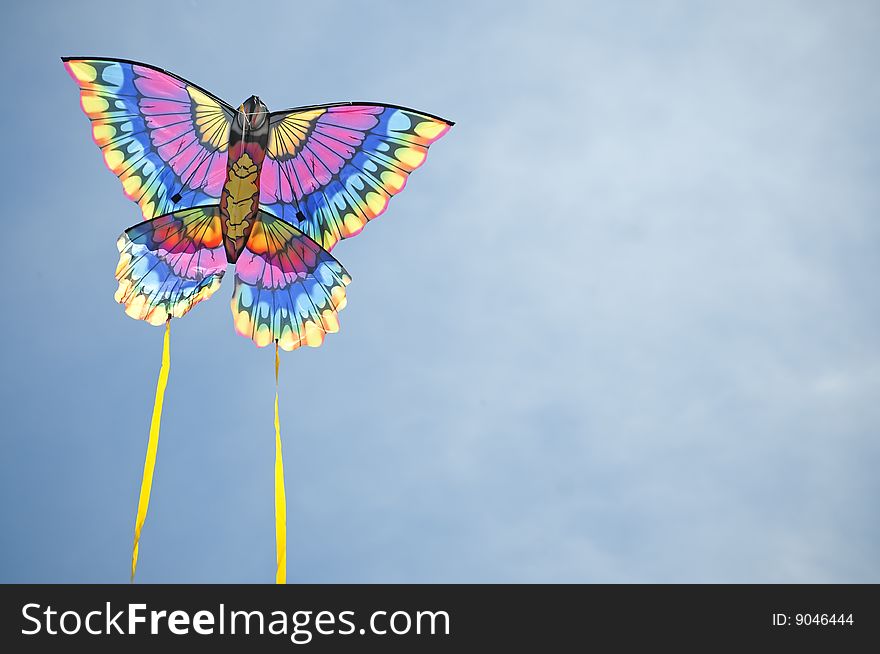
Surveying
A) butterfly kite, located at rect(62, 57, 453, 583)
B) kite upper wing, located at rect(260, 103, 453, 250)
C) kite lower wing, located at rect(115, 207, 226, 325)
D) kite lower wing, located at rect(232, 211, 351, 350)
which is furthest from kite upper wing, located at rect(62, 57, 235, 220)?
kite lower wing, located at rect(232, 211, 351, 350)

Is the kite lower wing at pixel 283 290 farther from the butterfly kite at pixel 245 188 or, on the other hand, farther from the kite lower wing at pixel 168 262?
the kite lower wing at pixel 168 262

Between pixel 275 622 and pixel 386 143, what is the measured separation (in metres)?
3.52

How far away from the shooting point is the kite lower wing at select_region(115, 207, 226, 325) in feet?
22.0

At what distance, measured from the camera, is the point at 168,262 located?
269 inches

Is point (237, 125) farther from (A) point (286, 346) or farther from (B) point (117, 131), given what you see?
(A) point (286, 346)

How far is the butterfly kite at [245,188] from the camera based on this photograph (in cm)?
654

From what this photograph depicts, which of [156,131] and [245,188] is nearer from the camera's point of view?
[245,188]

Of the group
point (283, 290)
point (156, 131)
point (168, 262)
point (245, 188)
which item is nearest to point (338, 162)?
point (245, 188)

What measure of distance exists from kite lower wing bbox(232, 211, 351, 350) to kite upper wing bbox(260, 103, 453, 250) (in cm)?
19

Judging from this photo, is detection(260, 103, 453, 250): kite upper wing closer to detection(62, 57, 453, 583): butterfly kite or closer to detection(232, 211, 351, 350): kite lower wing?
detection(62, 57, 453, 583): butterfly kite

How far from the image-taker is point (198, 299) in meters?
7.05

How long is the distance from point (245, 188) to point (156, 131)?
0.87 m

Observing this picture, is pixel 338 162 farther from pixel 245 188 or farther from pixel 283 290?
pixel 283 290

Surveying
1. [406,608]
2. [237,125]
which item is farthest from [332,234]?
[406,608]
